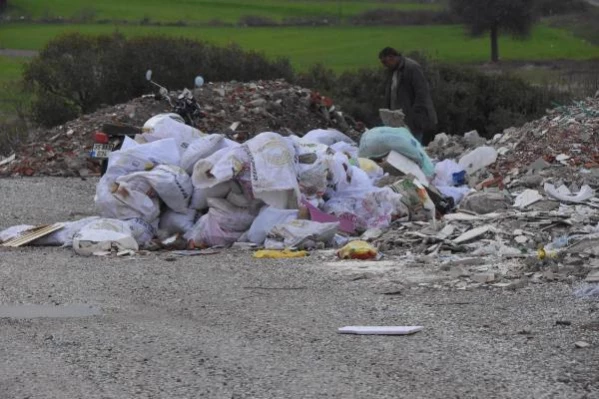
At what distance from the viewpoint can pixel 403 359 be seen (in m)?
6.55

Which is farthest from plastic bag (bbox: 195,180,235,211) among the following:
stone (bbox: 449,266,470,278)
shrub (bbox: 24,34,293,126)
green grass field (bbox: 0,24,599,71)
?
green grass field (bbox: 0,24,599,71)

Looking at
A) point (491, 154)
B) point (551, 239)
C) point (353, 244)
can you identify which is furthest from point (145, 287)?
point (491, 154)

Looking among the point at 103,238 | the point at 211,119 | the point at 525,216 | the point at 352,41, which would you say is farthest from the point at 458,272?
the point at 352,41

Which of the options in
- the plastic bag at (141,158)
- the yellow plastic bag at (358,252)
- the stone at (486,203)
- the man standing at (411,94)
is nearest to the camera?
the yellow plastic bag at (358,252)

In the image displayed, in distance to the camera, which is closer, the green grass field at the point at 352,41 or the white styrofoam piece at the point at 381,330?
the white styrofoam piece at the point at 381,330

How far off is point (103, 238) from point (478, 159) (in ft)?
17.5

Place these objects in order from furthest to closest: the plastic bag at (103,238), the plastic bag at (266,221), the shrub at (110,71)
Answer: the shrub at (110,71), the plastic bag at (266,221), the plastic bag at (103,238)

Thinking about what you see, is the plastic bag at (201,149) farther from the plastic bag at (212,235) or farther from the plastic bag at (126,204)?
the plastic bag at (212,235)

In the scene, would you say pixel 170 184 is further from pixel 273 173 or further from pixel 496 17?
pixel 496 17

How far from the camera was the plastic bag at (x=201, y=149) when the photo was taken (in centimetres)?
1193

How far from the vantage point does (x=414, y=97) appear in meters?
15.2

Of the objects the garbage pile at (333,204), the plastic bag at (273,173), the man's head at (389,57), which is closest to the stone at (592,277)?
the garbage pile at (333,204)

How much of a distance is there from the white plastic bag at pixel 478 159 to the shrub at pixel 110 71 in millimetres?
14659

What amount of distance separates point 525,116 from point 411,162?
49.5 feet
